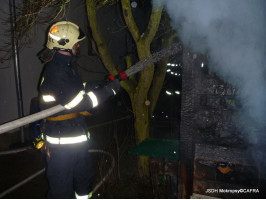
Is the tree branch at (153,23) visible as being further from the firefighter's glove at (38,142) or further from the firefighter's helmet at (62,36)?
the firefighter's glove at (38,142)

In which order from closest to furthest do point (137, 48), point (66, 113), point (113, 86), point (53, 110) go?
1. point (53, 110)
2. point (66, 113)
3. point (113, 86)
4. point (137, 48)

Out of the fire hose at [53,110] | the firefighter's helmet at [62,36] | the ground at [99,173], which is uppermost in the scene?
the firefighter's helmet at [62,36]

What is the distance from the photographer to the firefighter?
103 inches

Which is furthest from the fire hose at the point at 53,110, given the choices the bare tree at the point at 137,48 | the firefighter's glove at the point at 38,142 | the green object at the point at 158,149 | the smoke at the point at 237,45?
the green object at the point at 158,149

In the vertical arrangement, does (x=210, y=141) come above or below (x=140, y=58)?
below

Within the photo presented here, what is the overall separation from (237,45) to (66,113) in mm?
2461

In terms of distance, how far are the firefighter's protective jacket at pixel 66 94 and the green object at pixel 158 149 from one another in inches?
36.8

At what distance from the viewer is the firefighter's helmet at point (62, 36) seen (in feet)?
9.32

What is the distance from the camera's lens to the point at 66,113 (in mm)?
2791

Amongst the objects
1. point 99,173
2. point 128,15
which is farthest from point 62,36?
point 99,173

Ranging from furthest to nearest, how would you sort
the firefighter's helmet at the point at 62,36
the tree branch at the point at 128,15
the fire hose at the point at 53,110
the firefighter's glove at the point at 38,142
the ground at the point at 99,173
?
1. the ground at the point at 99,173
2. the tree branch at the point at 128,15
3. the firefighter's glove at the point at 38,142
4. the firefighter's helmet at the point at 62,36
5. the fire hose at the point at 53,110

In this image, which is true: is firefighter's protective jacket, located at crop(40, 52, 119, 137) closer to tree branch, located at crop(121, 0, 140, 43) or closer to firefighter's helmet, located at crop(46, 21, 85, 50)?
firefighter's helmet, located at crop(46, 21, 85, 50)

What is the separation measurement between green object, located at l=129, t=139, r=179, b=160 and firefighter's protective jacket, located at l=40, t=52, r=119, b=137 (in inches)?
36.8

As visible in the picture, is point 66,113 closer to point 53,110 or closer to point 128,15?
point 53,110
